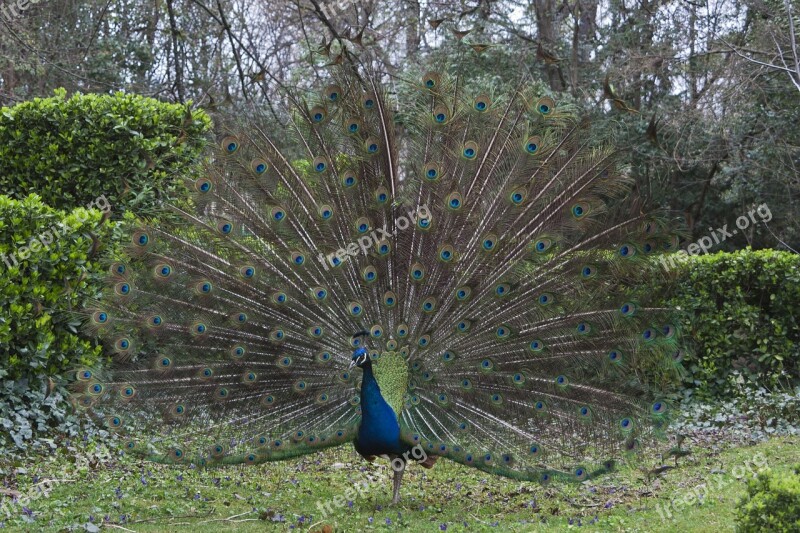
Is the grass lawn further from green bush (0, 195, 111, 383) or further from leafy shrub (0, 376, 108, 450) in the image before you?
green bush (0, 195, 111, 383)

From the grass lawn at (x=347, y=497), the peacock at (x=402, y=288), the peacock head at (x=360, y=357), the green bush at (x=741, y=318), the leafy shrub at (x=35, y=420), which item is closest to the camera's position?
the grass lawn at (x=347, y=497)

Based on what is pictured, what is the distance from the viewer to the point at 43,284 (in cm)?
790

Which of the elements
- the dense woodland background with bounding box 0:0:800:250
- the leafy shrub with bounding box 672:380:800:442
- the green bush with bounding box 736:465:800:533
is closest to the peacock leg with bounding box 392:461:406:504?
the green bush with bounding box 736:465:800:533

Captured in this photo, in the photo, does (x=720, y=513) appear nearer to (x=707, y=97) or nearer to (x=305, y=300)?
(x=305, y=300)

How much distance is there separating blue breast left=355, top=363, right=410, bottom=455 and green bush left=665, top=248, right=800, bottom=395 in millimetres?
5305

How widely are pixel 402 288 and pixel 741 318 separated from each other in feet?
19.2

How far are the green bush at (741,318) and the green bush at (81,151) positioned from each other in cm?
655

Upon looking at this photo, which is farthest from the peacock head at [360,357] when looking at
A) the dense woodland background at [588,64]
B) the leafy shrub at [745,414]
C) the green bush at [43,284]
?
the dense woodland background at [588,64]

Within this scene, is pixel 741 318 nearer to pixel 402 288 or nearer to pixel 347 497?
pixel 402 288

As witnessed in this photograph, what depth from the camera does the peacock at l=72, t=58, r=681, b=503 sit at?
6.44 m

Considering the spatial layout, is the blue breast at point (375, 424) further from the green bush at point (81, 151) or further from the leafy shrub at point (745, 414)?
the green bush at point (81, 151)

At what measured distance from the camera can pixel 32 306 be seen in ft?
25.6

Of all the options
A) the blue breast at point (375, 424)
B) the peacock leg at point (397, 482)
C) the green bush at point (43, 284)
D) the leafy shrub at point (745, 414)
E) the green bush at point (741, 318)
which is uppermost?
the green bush at point (43, 284)

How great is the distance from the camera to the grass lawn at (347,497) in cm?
597
